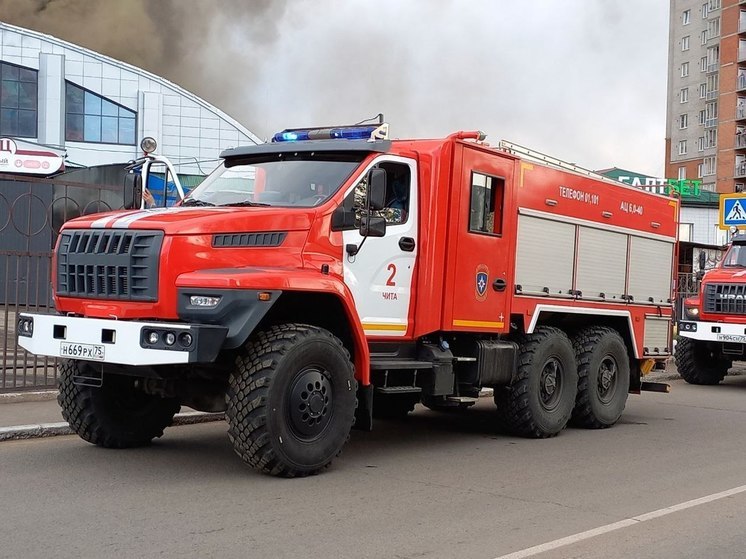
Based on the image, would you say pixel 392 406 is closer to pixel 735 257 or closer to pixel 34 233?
pixel 34 233

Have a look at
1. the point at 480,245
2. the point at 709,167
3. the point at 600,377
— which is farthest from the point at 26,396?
the point at 709,167

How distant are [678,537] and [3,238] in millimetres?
8892

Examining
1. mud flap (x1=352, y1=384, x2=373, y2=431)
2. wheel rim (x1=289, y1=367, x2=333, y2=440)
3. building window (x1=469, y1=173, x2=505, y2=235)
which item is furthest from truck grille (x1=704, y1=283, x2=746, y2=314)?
wheel rim (x1=289, y1=367, x2=333, y2=440)

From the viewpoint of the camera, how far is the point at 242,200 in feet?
25.5

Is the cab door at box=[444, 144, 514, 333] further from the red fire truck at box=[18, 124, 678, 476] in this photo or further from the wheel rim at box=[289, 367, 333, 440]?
the wheel rim at box=[289, 367, 333, 440]

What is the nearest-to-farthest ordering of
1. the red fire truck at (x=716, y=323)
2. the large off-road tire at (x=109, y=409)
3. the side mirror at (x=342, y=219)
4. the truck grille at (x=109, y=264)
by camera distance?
1. the truck grille at (x=109, y=264)
2. the side mirror at (x=342, y=219)
3. the large off-road tire at (x=109, y=409)
4. the red fire truck at (x=716, y=323)

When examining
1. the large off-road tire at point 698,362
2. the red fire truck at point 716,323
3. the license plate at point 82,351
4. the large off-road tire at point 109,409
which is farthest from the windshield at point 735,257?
the license plate at point 82,351

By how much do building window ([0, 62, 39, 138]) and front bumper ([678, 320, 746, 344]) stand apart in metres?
31.1

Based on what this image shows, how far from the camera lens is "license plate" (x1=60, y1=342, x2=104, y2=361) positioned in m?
6.74

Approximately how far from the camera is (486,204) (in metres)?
9.15

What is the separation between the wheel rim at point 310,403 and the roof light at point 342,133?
2.45m

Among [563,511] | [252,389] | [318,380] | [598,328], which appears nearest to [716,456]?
[598,328]

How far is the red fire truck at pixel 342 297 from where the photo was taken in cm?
675

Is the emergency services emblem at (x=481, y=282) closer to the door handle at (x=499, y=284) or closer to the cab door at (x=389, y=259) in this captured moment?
the door handle at (x=499, y=284)
